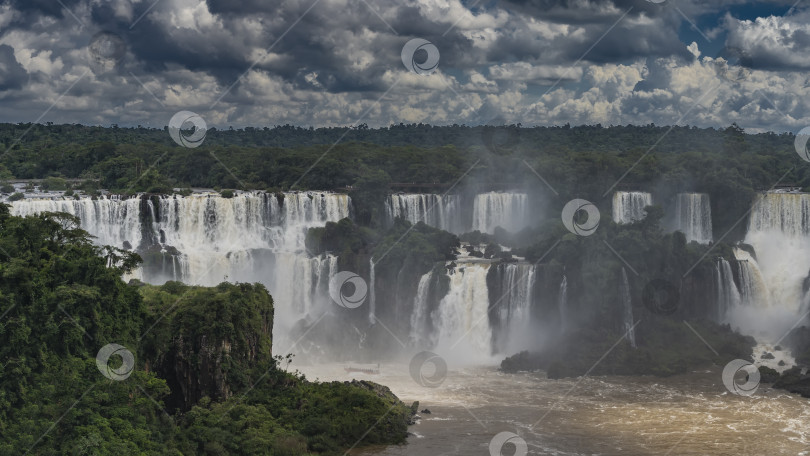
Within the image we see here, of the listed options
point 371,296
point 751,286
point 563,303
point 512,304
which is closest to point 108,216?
point 371,296

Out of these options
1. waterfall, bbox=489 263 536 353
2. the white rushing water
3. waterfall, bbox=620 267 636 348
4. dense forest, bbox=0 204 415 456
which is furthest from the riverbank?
the white rushing water

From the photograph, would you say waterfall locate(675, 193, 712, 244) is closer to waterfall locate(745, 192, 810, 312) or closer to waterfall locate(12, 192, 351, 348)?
waterfall locate(745, 192, 810, 312)

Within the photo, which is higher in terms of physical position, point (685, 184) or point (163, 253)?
point (685, 184)

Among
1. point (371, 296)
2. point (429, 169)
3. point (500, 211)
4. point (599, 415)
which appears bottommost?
point (599, 415)

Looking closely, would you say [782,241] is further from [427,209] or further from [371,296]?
[371,296]

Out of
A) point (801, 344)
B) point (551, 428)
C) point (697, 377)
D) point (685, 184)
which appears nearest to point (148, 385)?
point (551, 428)

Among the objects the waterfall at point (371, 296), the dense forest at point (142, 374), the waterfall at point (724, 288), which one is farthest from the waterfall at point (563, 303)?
the dense forest at point (142, 374)

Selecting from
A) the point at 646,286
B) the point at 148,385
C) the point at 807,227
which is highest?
the point at 807,227

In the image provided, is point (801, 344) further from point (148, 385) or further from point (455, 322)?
Answer: point (148, 385)
